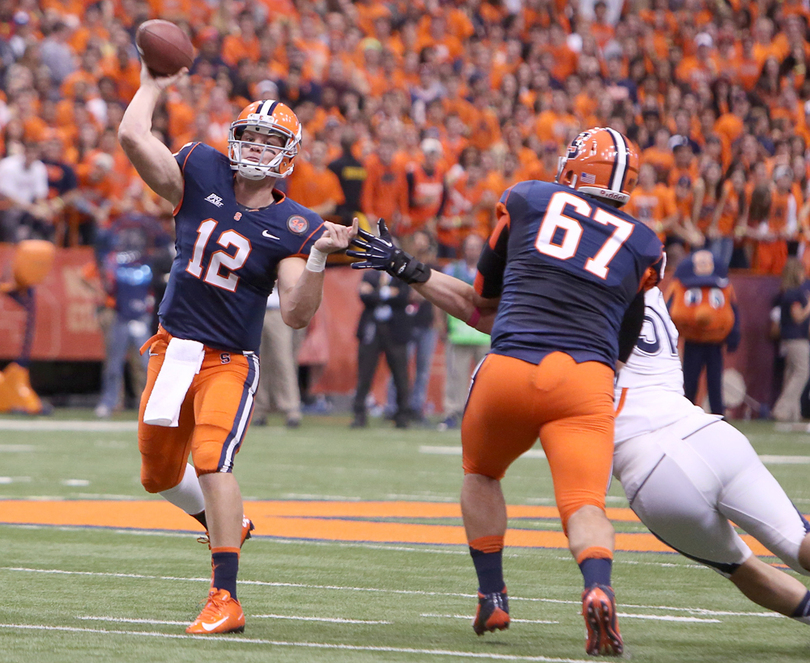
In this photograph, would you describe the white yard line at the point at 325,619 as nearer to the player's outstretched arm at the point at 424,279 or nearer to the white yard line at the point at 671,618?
the white yard line at the point at 671,618

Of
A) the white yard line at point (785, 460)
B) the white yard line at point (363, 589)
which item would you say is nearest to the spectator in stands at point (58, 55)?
the white yard line at point (785, 460)

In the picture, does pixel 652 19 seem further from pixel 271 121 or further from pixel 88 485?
pixel 271 121

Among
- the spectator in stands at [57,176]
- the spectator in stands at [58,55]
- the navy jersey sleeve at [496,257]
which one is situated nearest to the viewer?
the navy jersey sleeve at [496,257]

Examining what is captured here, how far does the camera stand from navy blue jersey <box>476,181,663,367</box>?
4.35 metres

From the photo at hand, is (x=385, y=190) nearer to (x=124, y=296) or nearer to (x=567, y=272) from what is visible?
(x=124, y=296)

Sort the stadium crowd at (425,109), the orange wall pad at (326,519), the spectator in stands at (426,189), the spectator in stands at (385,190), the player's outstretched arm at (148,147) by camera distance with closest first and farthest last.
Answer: the player's outstretched arm at (148,147) → the orange wall pad at (326,519) → the stadium crowd at (425,109) → the spectator in stands at (385,190) → the spectator in stands at (426,189)

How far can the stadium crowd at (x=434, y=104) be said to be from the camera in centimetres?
1533

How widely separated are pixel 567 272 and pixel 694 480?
83 cm

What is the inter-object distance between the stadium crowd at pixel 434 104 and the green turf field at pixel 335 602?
22.7 feet

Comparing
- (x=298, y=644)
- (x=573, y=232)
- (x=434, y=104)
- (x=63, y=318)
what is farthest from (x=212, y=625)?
(x=434, y=104)

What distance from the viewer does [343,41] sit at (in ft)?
63.4

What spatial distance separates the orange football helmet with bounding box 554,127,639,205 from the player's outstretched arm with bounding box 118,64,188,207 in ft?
5.05

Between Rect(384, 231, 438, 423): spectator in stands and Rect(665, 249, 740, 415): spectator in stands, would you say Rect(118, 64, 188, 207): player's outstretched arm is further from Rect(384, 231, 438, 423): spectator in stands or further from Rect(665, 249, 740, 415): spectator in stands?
Rect(384, 231, 438, 423): spectator in stands

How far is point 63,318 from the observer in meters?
15.3
